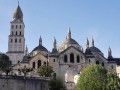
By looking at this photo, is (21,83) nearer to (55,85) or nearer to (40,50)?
(55,85)

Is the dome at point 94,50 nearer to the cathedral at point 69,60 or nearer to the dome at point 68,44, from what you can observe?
the cathedral at point 69,60

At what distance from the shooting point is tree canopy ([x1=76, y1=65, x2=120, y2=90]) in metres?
58.3

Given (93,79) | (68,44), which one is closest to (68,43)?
(68,44)

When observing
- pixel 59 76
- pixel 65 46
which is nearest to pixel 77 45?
pixel 65 46

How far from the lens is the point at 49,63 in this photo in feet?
281

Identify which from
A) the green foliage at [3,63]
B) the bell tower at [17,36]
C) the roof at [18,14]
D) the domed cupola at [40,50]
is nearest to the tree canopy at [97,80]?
the green foliage at [3,63]

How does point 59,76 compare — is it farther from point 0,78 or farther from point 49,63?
point 0,78

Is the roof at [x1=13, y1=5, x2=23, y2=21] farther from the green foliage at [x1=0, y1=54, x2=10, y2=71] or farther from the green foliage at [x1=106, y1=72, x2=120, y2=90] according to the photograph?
the green foliage at [x1=106, y1=72, x2=120, y2=90]

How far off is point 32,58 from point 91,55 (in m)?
13.4

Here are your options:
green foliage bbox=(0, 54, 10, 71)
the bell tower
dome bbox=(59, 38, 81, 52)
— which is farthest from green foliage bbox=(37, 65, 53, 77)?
the bell tower

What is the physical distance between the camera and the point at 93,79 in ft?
197

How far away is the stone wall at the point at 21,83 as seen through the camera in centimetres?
5841

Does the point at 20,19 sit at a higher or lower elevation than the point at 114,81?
higher

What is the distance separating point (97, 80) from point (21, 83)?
11.7 m
